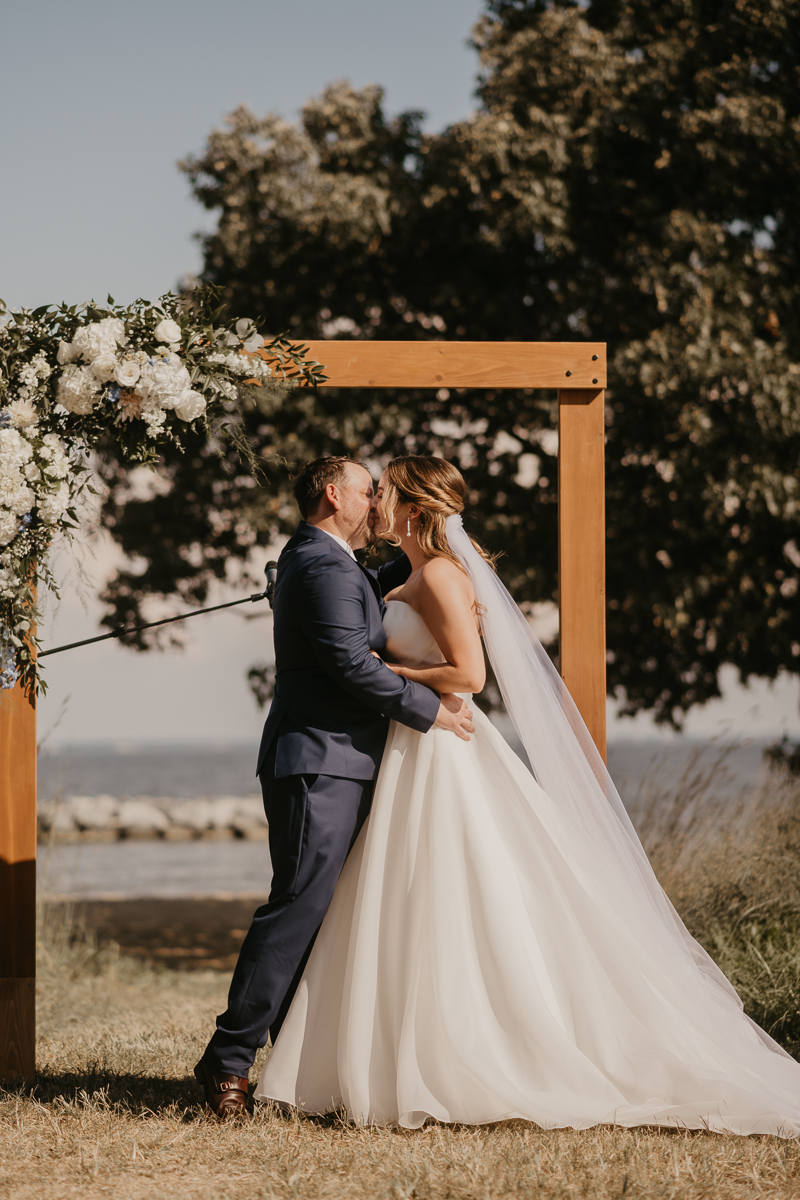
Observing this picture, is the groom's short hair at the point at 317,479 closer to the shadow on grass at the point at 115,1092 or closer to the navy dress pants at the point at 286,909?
the navy dress pants at the point at 286,909

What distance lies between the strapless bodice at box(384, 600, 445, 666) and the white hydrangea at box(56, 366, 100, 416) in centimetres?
129

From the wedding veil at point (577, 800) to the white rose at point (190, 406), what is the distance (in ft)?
3.21

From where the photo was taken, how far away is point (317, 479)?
3.52m

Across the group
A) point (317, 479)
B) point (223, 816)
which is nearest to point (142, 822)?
point (223, 816)

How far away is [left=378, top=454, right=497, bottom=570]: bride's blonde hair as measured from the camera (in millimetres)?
3551

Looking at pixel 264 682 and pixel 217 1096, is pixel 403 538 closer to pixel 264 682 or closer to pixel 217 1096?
pixel 217 1096

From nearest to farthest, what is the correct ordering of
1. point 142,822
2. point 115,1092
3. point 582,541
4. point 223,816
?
point 115,1092, point 582,541, point 142,822, point 223,816

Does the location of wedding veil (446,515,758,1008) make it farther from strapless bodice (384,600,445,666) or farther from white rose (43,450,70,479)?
white rose (43,450,70,479)

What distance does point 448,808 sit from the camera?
3.25 meters

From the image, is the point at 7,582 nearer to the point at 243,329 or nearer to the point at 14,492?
the point at 14,492

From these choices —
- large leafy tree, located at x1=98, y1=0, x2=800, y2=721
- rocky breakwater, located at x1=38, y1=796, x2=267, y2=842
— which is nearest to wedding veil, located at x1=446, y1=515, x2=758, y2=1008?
large leafy tree, located at x1=98, y1=0, x2=800, y2=721

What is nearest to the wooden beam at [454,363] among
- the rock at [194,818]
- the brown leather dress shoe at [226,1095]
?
the brown leather dress shoe at [226,1095]

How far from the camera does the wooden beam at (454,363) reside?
4082 millimetres

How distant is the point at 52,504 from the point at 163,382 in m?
0.55
